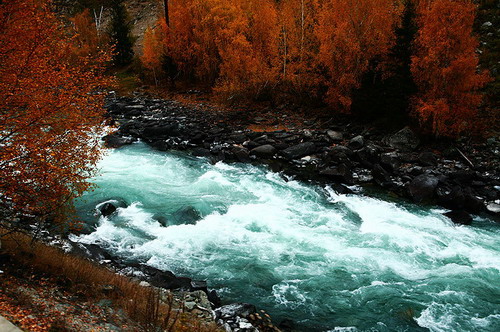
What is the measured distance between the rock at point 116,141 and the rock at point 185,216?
11.9 metres

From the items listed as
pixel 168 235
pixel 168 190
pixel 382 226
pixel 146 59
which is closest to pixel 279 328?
pixel 168 235

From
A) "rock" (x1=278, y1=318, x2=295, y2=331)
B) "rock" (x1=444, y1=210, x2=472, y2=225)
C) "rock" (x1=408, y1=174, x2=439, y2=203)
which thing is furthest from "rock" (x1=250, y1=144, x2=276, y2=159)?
"rock" (x1=278, y1=318, x2=295, y2=331)

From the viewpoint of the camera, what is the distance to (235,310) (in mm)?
9508

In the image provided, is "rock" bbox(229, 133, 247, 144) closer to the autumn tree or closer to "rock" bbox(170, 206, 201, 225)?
"rock" bbox(170, 206, 201, 225)

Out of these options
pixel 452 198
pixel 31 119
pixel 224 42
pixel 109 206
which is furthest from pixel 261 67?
pixel 31 119

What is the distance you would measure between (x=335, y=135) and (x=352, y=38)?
755 cm

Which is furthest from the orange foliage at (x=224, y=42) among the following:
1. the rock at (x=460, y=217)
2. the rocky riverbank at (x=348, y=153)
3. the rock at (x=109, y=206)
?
the rock at (x=460, y=217)

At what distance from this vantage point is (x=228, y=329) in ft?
28.3

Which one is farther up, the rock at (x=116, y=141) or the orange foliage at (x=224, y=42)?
the orange foliage at (x=224, y=42)

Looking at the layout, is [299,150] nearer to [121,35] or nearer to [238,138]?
[238,138]

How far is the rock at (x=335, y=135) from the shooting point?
82.0ft

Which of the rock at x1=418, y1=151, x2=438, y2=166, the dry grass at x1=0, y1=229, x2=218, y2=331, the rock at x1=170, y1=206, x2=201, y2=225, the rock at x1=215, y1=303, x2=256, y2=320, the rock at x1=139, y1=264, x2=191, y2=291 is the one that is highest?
the dry grass at x1=0, y1=229, x2=218, y2=331

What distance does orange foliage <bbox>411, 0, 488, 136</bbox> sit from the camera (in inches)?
801

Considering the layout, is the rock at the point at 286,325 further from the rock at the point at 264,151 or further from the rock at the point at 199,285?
the rock at the point at 264,151
